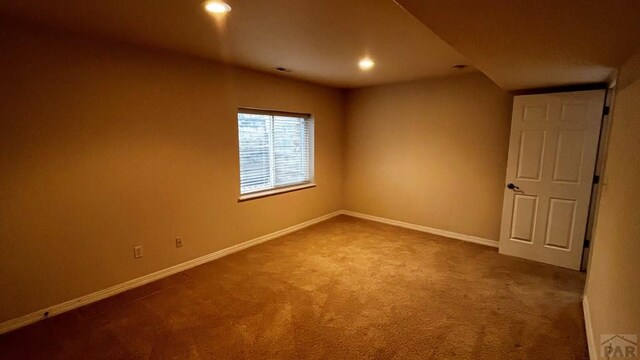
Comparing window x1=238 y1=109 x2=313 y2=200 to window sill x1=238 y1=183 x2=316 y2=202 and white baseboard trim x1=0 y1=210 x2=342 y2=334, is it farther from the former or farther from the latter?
white baseboard trim x1=0 y1=210 x2=342 y2=334

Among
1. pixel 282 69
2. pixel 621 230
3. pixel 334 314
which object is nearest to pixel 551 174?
pixel 621 230

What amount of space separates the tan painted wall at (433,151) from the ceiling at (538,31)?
138 cm

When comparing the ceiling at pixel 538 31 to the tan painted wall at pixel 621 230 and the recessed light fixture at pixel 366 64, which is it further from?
the recessed light fixture at pixel 366 64

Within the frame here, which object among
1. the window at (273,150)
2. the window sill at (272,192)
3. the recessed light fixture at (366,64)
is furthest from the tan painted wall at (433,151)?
the recessed light fixture at (366,64)

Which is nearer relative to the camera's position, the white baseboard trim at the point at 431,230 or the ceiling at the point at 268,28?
the ceiling at the point at 268,28

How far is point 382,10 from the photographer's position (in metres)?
1.89

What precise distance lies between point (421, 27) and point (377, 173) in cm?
293

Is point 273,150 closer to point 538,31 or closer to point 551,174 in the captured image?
point 538,31

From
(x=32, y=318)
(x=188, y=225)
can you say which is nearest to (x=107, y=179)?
(x=188, y=225)

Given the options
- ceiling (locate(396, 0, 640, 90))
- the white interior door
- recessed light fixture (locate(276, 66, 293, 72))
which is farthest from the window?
the white interior door

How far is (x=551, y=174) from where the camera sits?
323cm

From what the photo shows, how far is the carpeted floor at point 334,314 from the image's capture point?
1.98 m

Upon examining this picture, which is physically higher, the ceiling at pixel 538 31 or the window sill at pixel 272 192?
the ceiling at pixel 538 31

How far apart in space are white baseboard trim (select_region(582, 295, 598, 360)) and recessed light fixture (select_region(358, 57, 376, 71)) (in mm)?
2859
